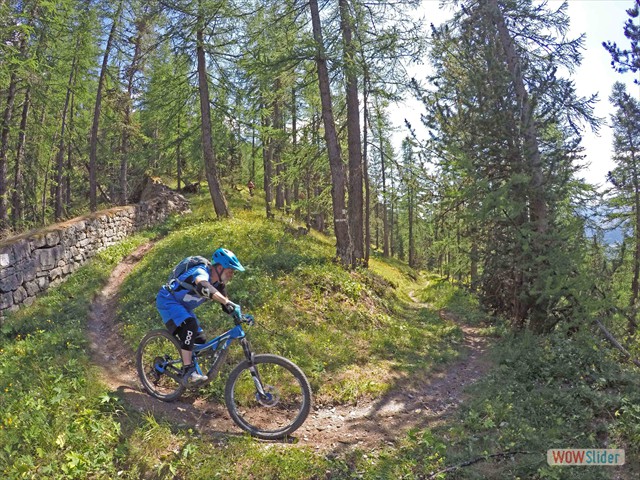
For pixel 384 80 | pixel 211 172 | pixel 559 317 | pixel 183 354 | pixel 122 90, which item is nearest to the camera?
pixel 183 354

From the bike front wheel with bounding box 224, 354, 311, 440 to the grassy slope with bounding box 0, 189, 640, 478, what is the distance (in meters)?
0.37

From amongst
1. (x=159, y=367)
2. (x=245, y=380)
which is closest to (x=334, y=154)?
(x=245, y=380)

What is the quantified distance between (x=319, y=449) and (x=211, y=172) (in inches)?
564

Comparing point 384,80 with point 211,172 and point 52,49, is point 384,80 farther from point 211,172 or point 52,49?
point 52,49

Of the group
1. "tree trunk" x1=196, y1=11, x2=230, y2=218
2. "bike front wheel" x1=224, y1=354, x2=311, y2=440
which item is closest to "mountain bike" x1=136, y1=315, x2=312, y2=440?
"bike front wheel" x1=224, y1=354, x2=311, y2=440

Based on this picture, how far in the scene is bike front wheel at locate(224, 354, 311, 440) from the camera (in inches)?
210

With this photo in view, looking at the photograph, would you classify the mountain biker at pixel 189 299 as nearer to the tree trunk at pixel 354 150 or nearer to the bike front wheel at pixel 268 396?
the bike front wheel at pixel 268 396

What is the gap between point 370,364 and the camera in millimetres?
7977

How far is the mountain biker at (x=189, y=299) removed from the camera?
18.0ft

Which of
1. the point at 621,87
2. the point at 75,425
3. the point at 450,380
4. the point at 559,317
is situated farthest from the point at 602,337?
the point at 621,87

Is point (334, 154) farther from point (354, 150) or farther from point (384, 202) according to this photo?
point (384, 202)

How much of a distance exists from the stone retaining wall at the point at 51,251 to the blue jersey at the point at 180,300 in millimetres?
6545
